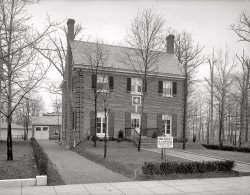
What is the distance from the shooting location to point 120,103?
26.5 metres

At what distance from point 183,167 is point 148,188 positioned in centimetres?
255

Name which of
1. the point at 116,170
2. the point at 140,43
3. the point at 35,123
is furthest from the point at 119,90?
the point at 35,123

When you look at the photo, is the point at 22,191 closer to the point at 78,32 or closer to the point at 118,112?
the point at 118,112

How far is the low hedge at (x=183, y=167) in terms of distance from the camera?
1077cm

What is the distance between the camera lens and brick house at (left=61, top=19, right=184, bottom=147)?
25141 millimetres

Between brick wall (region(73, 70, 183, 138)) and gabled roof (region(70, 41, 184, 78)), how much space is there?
2.17ft

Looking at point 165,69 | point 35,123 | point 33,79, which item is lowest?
point 35,123

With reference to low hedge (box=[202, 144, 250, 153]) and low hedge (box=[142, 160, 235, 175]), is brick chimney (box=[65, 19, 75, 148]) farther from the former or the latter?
low hedge (box=[142, 160, 235, 175])

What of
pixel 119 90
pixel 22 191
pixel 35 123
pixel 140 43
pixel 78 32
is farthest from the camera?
pixel 35 123

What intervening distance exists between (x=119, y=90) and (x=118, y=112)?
190cm

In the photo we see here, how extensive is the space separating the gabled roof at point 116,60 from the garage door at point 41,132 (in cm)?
3056

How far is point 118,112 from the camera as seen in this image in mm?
26391

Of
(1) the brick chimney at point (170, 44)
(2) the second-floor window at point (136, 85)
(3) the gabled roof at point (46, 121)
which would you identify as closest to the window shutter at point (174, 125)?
(2) the second-floor window at point (136, 85)

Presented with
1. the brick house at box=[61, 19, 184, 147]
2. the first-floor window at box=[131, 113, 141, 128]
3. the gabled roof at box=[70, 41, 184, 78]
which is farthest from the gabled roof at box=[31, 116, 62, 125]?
the first-floor window at box=[131, 113, 141, 128]
